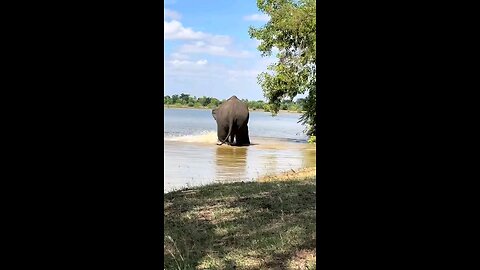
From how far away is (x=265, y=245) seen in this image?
332 centimetres

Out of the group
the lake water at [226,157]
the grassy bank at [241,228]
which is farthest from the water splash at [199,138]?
the grassy bank at [241,228]

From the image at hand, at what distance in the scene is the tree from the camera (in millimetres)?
11375

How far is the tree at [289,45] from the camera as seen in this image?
11375mm

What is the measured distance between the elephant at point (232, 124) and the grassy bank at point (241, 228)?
376 inches

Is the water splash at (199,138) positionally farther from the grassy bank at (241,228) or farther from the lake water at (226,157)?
the grassy bank at (241,228)

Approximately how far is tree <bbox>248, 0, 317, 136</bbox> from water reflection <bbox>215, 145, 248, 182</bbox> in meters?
1.52
